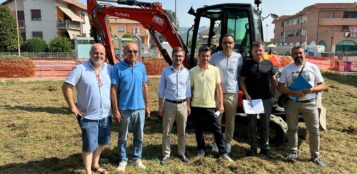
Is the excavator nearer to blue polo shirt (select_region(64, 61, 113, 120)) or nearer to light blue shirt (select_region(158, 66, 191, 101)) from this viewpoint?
light blue shirt (select_region(158, 66, 191, 101))

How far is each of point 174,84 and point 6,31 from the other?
1233 inches

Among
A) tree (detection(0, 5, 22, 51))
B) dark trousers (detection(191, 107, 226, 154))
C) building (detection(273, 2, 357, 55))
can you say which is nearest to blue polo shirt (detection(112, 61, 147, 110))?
dark trousers (detection(191, 107, 226, 154))

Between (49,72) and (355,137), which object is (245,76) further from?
(49,72)

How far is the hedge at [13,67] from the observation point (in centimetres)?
1583

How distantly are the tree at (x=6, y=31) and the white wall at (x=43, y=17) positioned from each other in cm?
808

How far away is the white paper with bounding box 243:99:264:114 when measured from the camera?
15.5ft

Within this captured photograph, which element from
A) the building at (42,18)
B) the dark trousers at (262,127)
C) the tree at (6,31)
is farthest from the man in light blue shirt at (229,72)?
the building at (42,18)

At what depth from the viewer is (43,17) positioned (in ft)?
129

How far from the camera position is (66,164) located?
15.6 ft

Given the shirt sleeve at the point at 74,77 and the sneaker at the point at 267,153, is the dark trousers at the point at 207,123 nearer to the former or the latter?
the sneaker at the point at 267,153

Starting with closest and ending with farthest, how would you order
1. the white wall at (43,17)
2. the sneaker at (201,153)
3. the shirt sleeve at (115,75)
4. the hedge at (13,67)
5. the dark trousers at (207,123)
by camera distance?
the shirt sleeve at (115,75) < the dark trousers at (207,123) < the sneaker at (201,153) < the hedge at (13,67) < the white wall at (43,17)

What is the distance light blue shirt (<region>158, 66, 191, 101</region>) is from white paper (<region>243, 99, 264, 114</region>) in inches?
35.9

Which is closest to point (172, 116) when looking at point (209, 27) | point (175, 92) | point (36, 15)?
point (175, 92)

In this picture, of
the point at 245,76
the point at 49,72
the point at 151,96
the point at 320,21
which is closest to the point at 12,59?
the point at 49,72
